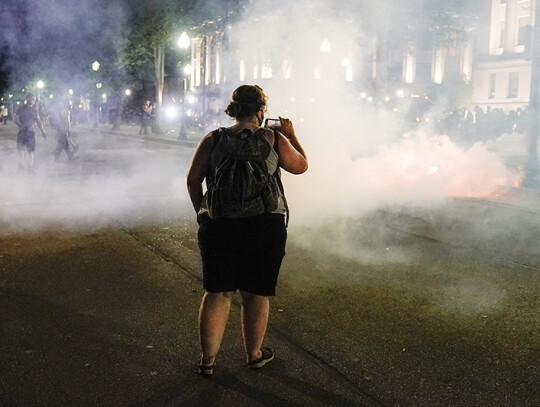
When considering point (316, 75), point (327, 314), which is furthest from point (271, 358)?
point (316, 75)

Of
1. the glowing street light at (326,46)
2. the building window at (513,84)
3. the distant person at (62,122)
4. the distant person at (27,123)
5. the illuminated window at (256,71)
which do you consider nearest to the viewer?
the distant person at (27,123)

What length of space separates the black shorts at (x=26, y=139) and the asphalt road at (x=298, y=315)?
17.8 feet

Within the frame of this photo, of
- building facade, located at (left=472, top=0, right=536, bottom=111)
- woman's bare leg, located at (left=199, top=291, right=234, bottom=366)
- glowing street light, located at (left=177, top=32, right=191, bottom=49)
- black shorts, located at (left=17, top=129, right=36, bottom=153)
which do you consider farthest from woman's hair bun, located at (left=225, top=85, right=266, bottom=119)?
building facade, located at (left=472, top=0, right=536, bottom=111)

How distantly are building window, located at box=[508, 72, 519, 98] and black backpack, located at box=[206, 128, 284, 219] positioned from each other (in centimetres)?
5623

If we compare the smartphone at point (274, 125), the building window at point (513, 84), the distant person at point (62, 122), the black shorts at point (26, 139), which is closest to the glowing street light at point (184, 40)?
the distant person at point (62, 122)

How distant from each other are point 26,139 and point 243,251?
A: 37.3 ft

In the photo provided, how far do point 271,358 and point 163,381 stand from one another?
0.59 metres

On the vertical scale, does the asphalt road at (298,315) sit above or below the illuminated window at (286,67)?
below

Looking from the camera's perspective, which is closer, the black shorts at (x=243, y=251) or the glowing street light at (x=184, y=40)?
the black shorts at (x=243, y=251)

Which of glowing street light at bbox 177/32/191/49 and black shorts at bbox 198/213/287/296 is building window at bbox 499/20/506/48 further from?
black shorts at bbox 198/213/287/296

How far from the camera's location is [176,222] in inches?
299

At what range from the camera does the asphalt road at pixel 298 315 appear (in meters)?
2.97

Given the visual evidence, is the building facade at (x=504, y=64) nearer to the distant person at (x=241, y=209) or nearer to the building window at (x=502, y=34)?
the building window at (x=502, y=34)

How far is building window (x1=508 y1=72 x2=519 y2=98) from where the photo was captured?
54.1 metres
